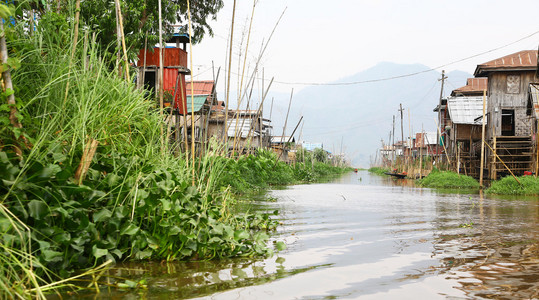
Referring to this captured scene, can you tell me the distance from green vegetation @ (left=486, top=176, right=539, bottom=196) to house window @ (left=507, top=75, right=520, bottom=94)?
8222mm

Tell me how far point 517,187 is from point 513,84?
31.7 feet

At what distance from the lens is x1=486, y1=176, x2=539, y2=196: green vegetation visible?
48.9ft

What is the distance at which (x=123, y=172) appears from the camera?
145 inches

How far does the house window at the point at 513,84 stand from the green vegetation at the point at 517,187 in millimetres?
8222

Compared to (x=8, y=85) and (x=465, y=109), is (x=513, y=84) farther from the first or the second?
(x=8, y=85)

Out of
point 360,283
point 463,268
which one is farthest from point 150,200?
point 463,268

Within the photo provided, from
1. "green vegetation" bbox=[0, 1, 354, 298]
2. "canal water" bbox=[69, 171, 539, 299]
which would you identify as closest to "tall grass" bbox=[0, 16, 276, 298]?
"green vegetation" bbox=[0, 1, 354, 298]

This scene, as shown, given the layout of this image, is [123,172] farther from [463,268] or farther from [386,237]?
[386,237]

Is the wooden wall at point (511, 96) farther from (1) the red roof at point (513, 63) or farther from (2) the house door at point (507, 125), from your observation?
(2) the house door at point (507, 125)

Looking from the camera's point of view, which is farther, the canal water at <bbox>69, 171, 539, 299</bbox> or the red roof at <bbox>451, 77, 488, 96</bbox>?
the red roof at <bbox>451, 77, 488, 96</bbox>

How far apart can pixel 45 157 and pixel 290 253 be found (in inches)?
90.2

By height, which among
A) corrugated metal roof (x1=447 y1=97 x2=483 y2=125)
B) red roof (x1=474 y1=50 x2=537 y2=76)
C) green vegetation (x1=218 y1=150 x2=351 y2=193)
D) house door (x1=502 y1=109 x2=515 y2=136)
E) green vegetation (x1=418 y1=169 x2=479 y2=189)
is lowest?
green vegetation (x1=418 y1=169 x2=479 y2=189)

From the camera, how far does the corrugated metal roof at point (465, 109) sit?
87.0ft

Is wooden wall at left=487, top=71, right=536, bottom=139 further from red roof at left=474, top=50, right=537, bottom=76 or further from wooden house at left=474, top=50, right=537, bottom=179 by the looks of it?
red roof at left=474, top=50, right=537, bottom=76
